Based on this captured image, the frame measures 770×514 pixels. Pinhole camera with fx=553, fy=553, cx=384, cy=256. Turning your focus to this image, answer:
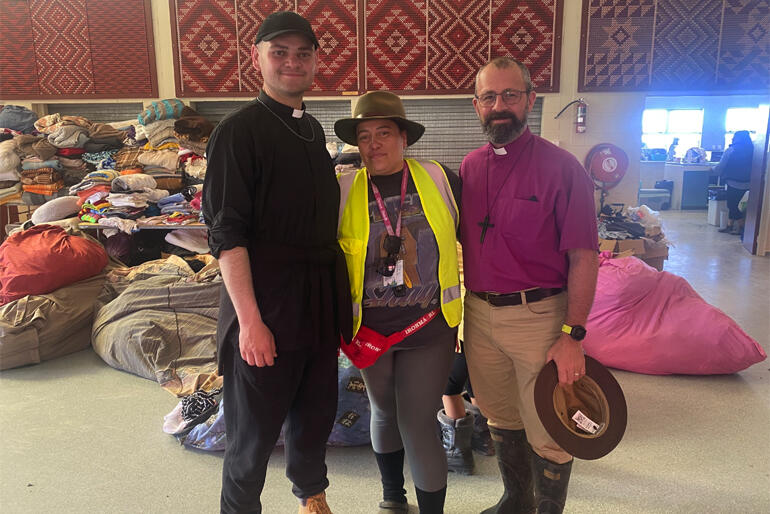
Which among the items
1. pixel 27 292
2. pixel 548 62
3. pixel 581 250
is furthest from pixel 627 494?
pixel 548 62

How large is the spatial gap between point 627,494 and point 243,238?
1.95 meters

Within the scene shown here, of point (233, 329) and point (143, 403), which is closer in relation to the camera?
point (233, 329)

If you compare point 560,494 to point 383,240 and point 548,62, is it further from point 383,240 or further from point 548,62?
point 548,62

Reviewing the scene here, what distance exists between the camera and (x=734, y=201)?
8.54 metres

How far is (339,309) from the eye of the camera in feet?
5.97

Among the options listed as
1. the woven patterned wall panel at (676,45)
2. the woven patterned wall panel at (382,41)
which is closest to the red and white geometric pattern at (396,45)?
the woven patterned wall panel at (382,41)

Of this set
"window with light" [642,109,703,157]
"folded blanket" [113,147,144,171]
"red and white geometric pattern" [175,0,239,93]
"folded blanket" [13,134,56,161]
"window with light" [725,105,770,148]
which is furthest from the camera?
"window with light" [642,109,703,157]

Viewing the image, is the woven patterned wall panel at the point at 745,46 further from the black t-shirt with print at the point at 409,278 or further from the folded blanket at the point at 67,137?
the folded blanket at the point at 67,137

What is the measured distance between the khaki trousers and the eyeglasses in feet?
2.21

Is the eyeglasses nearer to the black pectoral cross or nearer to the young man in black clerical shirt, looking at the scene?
the black pectoral cross

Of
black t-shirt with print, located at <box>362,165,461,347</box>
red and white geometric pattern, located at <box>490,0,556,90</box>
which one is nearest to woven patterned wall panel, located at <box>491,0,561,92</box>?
red and white geometric pattern, located at <box>490,0,556,90</box>

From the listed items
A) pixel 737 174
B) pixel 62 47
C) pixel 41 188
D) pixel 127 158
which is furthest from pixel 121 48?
pixel 737 174

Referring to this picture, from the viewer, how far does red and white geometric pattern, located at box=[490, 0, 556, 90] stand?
562 cm

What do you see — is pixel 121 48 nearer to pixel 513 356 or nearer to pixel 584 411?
pixel 513 356
